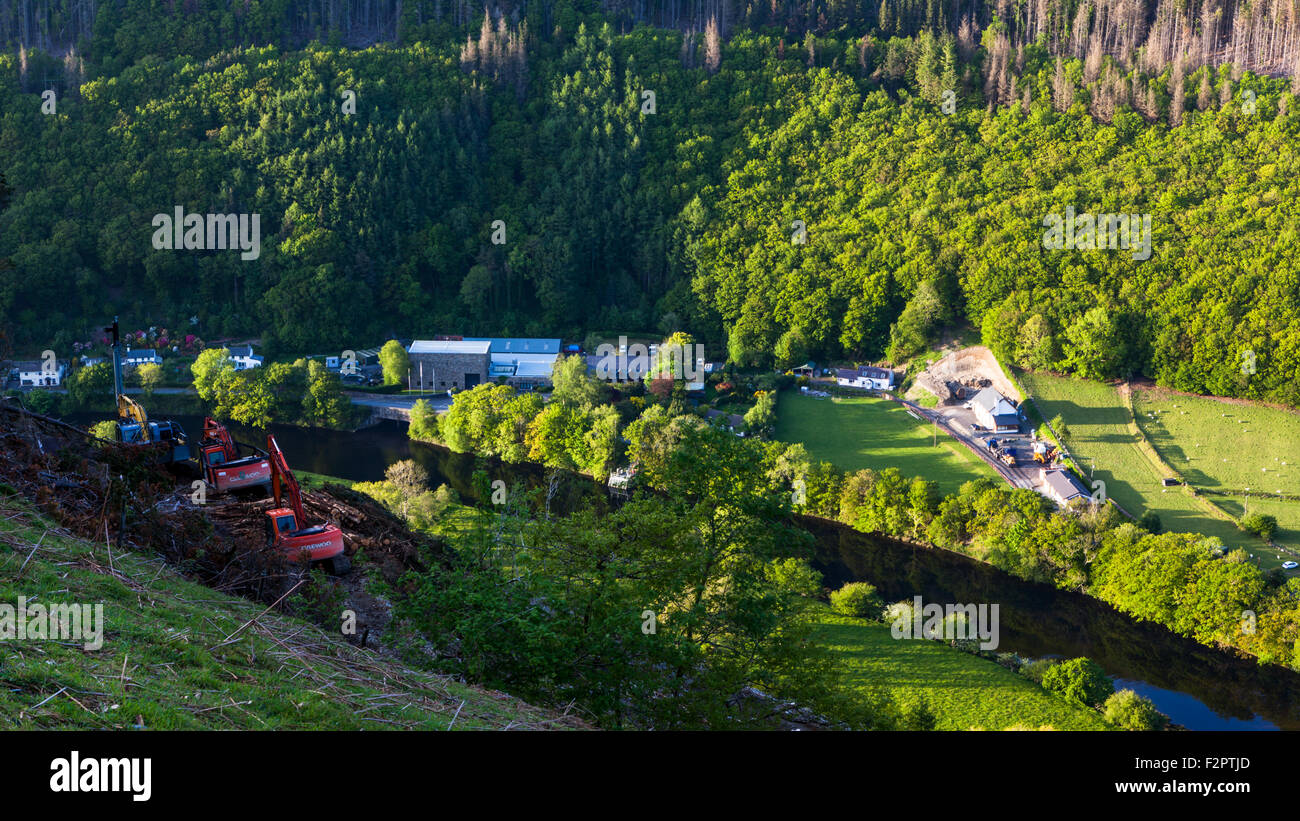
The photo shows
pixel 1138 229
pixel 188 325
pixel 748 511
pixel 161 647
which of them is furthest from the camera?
pixel 188 325

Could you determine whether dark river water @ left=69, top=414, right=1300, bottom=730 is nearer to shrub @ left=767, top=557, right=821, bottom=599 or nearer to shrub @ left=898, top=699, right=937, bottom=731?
shrub @ left=767, top=557, right=821, bottom=599

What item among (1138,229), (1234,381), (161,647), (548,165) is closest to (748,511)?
(161,647)

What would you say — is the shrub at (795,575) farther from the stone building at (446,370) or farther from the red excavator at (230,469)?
the stone building at (446,370)

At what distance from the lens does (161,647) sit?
975 cm

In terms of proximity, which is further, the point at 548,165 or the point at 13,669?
the point at 548,165

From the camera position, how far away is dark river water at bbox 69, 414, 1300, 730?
29812 millimetres

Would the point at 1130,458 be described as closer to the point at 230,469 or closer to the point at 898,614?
the point at 898,614

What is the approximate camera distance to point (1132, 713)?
27.4 m

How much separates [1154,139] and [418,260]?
48.1m

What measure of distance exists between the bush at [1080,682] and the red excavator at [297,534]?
2052 cm

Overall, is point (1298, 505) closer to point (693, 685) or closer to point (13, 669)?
point (693, 685)

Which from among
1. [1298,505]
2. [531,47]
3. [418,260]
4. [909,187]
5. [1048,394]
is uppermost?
[531,47]

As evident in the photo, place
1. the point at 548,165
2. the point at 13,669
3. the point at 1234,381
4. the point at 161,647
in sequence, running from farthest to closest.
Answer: the point at 548,165
the point at 1234,381
the point at 161,647
the point at 13,669

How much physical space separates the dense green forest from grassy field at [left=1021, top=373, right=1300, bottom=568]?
244 cm
